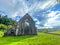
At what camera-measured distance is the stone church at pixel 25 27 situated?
73750 mm

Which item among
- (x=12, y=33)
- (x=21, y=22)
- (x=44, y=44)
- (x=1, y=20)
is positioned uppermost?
(x=1, y=20)

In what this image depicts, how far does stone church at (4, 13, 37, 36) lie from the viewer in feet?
242

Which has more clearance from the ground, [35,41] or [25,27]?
[25,27]

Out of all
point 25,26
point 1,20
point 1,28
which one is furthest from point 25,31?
point 1,20

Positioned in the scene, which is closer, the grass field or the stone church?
the grass field

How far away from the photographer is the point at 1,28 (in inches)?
5118

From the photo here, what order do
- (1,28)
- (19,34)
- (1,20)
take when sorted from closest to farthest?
(19,34)
(1,28)
(1,20)

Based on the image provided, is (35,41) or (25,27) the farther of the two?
(25,27)

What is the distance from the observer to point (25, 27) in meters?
75.2

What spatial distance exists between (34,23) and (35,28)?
2.32m

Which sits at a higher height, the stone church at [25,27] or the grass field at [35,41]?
the stone church at [25,27]

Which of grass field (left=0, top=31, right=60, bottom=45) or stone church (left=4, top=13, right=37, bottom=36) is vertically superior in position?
stone church (left=4, top=13, right=37, bottom=36)

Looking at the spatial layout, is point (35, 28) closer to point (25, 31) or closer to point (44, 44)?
point (25, 31)

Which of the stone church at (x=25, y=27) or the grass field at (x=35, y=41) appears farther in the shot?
the stone church at (x=25, y=27)
